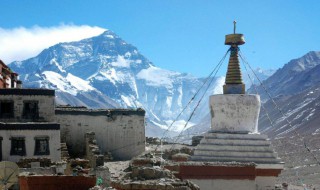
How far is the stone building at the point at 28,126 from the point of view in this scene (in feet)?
85.3

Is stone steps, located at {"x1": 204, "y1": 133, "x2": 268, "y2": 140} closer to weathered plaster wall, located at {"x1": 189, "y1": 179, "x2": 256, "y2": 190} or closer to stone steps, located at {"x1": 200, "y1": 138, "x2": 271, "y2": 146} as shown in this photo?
stone steps, located at {"x1": 200, "y1": 138, "x2": 271, "y2": 146}

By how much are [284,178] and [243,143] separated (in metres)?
48.6

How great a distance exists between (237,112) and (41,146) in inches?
360

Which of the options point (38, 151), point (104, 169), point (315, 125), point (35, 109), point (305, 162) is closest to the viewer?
point (104, 169)

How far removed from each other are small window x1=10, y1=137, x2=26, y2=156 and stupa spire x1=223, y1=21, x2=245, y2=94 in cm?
905

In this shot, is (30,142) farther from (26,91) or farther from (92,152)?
(26,91)

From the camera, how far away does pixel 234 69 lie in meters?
23.7

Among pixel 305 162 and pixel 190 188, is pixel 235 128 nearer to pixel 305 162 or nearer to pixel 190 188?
pixel 190 188

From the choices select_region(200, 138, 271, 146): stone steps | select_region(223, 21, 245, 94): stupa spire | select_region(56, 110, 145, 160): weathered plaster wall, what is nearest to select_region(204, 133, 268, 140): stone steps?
select_region(200, 138, 271, 146): stone steps

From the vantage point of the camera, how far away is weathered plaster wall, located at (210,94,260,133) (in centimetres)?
2241

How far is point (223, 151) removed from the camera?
2139 cm

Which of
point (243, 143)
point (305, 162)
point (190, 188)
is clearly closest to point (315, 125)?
point (305, 162)

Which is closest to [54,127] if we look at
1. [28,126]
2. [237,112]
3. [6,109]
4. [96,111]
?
[28,126]

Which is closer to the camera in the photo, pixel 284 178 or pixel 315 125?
pixel 284 178
